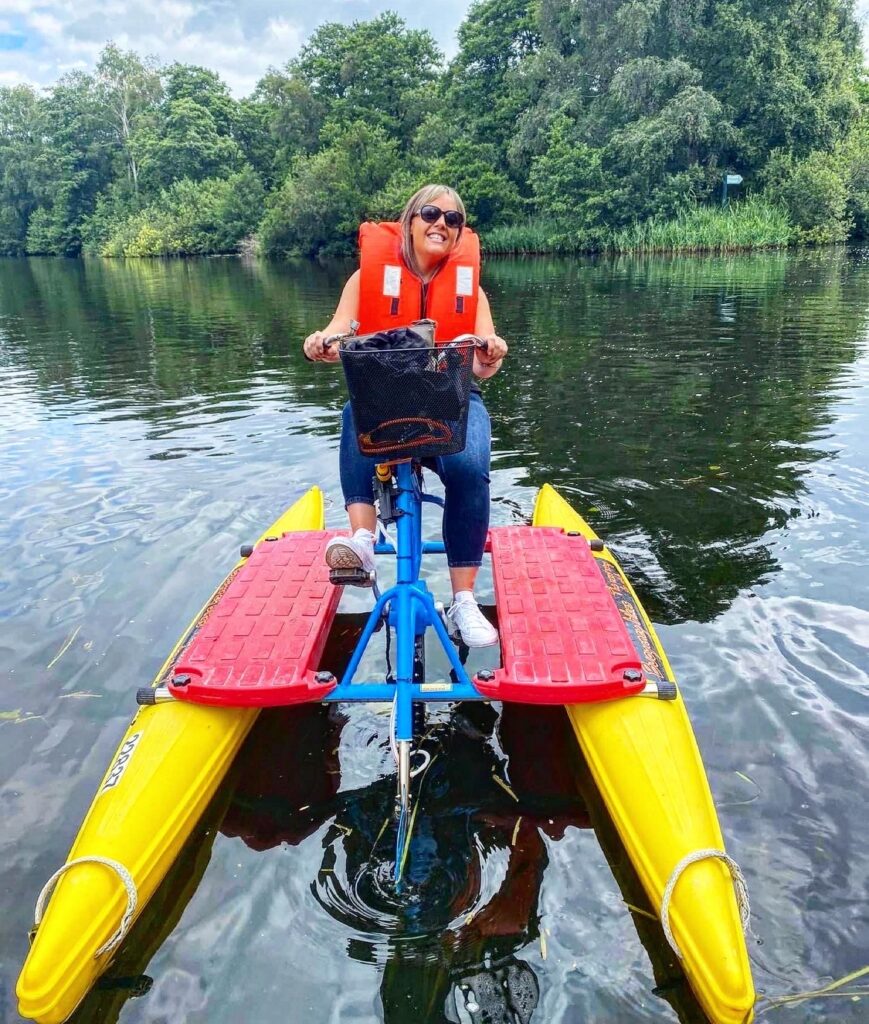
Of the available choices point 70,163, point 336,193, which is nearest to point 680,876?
point 336,193

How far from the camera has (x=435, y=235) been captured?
11.2 feet

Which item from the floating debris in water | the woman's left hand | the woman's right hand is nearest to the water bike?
the woman's left hand

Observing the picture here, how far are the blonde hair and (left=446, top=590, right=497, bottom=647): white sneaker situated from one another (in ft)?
5.39

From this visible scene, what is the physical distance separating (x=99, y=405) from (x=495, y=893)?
9.25 metres

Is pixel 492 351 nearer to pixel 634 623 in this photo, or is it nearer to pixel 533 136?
pixel 634 623

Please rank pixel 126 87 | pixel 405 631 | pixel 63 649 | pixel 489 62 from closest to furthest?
pixel 405 631, pixel 63 649, pixel 489 62, pixel 126 87

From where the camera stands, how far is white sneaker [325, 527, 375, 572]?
3207 millimetres

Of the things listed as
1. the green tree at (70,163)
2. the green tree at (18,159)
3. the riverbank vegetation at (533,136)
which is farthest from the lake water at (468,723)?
the green tree at (18,159)

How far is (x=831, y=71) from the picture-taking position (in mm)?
32625

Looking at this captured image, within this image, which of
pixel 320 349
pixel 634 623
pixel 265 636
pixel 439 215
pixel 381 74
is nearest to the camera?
pixel 320 349

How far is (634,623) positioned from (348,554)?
1458mm

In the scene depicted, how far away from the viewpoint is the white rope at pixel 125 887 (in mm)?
2262

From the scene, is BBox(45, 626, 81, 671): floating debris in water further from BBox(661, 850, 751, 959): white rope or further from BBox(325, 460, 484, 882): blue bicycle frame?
BBox(661, 850, 751, 959): white rope

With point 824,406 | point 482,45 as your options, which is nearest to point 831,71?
point 482,45
